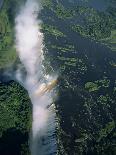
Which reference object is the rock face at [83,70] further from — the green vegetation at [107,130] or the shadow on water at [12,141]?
the shadow on water at [12,141]

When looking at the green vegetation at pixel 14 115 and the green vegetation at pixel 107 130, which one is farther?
the green vegetation at pixel 107 130

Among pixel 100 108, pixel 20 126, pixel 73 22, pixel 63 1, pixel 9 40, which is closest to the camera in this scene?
pixel 20 126

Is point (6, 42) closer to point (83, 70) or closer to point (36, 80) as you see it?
Answer: point (36, 80)

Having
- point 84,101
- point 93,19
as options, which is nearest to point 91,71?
point 84,101

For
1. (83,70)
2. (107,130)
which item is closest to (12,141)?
(107,130)

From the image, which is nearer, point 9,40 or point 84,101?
point 84,101

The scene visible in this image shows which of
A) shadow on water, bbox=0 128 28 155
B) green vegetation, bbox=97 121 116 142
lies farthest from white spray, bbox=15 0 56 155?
green vegetation, bbox=97 121 116 142

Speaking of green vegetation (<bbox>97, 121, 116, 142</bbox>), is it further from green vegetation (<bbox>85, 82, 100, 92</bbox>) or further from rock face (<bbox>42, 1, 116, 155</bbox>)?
green vegetation (<bbox>85, 82, 100, 92</bbox>)

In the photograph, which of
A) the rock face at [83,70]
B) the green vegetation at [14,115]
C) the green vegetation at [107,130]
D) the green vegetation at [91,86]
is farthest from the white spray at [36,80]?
the green vegetation at [107,130]

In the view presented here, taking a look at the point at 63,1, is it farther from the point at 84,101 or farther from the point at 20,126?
the point at 20,126
